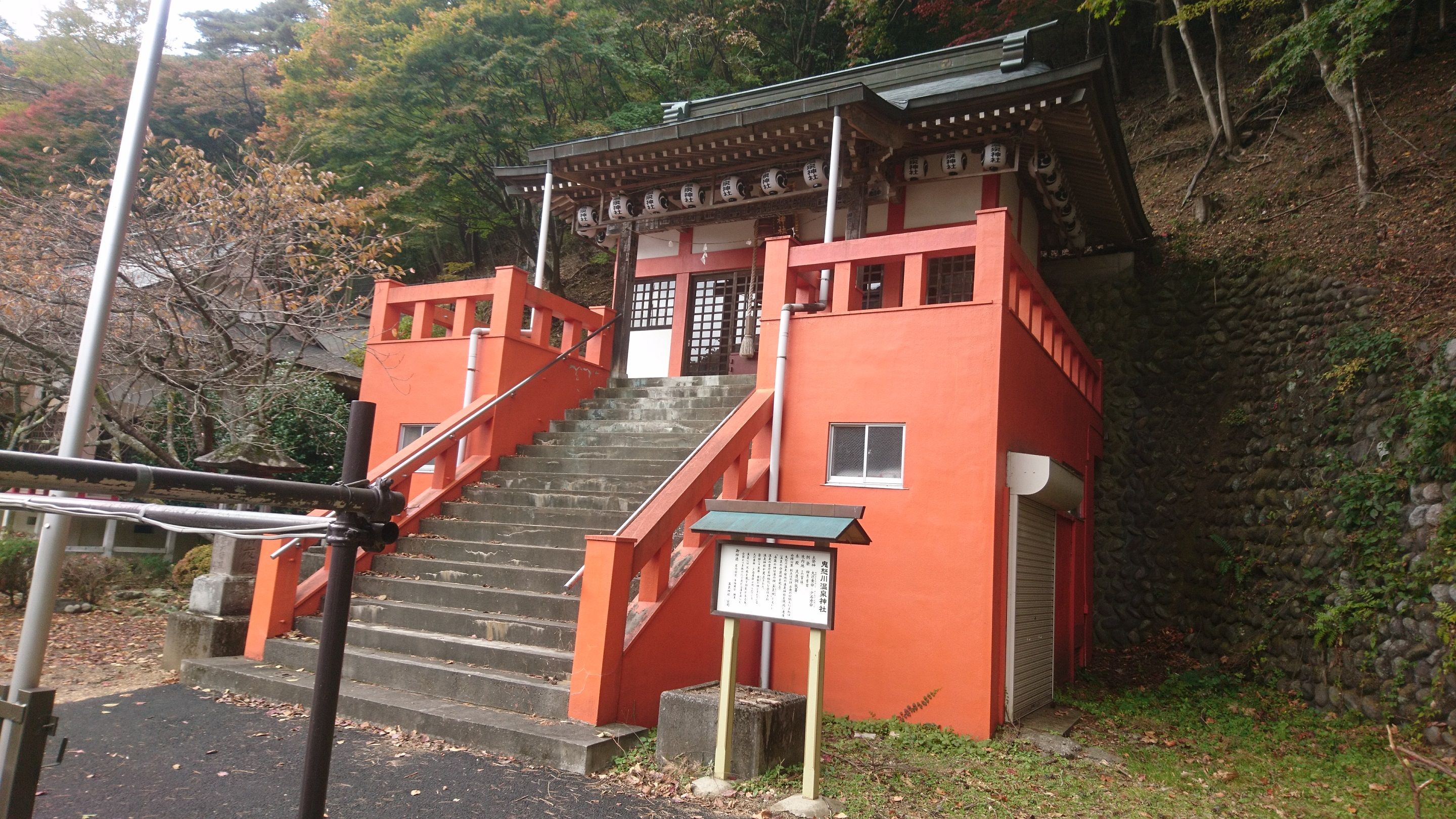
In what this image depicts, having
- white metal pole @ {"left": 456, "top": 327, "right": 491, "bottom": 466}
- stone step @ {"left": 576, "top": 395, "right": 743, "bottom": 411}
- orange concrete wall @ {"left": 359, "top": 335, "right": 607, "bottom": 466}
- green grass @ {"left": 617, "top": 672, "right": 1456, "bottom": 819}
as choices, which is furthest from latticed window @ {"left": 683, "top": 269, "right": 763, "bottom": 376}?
green grass @ {"left": 617, "top": 672, "right": 1456, "bottom": 819}

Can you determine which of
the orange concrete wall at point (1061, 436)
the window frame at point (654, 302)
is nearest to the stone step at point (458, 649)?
the orange concrete wall at point (1061, 436)

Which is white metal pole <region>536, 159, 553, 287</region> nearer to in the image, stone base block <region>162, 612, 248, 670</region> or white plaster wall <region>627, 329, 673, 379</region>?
white plaster wall <region>627, 329, 673, 379</region>

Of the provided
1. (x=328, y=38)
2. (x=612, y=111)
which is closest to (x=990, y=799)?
(x=612, y=111)

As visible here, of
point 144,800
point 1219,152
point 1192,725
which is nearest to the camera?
point 144,800

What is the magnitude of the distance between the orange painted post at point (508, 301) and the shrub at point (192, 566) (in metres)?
5.08

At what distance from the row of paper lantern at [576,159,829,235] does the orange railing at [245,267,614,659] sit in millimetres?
1895

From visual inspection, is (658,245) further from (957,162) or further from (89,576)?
(89,576)

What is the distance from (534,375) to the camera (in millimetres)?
9891

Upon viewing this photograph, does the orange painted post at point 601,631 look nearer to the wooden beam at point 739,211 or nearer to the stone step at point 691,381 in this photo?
the stone step at point 691,381

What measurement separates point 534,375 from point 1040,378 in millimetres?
5810

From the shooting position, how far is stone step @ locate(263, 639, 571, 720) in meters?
6.08

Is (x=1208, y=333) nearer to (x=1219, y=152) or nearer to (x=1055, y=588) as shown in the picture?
(x=1055, y=588)

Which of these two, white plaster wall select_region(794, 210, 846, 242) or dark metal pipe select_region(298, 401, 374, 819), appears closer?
dark metal pipe select_region(298, 401, 374, 819)

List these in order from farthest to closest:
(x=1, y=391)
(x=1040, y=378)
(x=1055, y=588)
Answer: (x=1, y=391), (x=1055, y=588), (x=1040, y=378)
